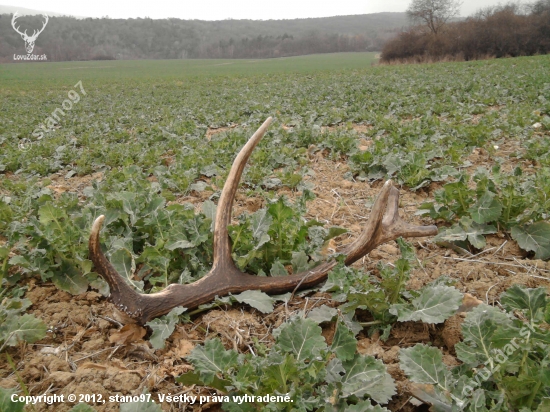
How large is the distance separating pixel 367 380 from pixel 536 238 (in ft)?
5.72

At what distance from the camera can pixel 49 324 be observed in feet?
6.66

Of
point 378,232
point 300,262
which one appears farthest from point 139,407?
point 378,232

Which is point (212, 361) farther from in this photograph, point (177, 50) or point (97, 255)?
point (177, 50)

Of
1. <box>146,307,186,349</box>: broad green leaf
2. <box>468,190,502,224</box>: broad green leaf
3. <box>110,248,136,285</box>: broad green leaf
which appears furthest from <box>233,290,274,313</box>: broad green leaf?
<box>468,190,502,224</box>: broad green leaf

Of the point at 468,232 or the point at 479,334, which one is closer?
the point at 479,334

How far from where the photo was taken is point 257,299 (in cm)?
202

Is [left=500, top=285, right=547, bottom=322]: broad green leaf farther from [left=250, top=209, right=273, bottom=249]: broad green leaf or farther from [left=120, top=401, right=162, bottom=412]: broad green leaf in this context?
[left=120, top=401, right=162, bottom=412]: broad green leaf

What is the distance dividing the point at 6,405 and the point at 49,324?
2.94 ft

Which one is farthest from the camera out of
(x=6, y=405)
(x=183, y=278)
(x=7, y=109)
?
(x=7, y=109)

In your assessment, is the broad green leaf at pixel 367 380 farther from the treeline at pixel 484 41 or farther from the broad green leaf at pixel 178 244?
the treeline at pixel 484 41

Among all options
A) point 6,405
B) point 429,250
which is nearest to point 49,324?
point 6,405

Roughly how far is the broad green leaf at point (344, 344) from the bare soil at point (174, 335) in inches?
9.9

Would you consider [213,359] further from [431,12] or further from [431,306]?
[431,12]

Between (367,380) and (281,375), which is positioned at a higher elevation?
(281,375)
